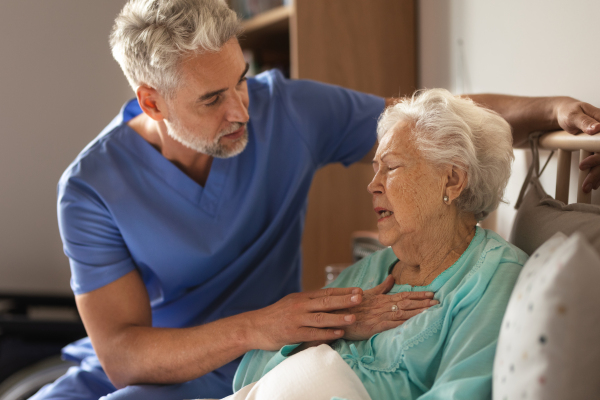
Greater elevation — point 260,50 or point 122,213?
point 260,50

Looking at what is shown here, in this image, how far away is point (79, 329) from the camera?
200 cm

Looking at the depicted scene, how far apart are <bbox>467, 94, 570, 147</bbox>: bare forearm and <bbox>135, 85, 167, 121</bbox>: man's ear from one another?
0.80 meters

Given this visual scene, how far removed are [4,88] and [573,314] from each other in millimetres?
2647

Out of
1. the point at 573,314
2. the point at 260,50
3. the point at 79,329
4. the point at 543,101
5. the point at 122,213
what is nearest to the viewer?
the point at 573,314

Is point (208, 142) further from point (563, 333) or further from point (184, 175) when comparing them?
point (563, 333)

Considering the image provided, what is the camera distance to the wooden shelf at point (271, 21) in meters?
2.14

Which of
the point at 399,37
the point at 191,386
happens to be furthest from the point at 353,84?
the point at 191,386

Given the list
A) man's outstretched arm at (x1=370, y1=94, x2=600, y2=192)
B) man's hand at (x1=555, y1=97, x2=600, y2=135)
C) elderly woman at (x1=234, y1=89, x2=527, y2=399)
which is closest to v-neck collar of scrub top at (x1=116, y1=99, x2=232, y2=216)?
elderly woman at (x1=234, y1=89, x2=527, y2=399)

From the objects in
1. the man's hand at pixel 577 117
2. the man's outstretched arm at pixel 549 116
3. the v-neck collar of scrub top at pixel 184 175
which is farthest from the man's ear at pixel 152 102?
the man's hand at pixel 577 117

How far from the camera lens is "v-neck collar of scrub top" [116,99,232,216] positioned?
4.60 feet

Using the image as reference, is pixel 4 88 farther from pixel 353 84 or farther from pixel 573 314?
pixel 573 314

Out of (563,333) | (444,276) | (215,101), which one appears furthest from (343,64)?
(563,333)

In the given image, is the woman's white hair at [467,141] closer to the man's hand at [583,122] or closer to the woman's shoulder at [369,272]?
the man's hand at [583,122]

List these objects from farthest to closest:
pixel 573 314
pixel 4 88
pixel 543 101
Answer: pixel 4 88
pixel 543 101
pixel 573 314
